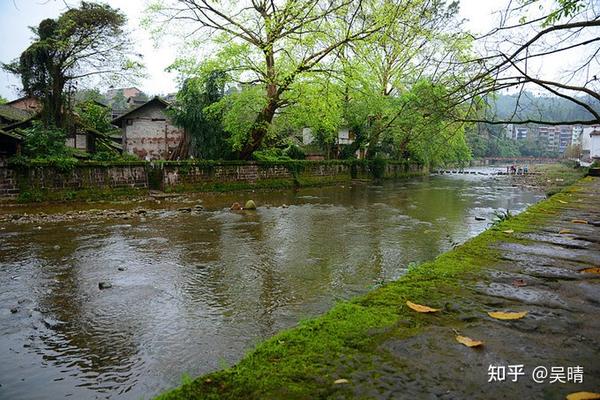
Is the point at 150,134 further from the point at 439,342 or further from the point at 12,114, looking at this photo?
the point at 439,342

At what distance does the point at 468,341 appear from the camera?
214 cm

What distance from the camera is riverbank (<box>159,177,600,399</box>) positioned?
1.71 meters

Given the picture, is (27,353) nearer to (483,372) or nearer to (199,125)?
(483,372)

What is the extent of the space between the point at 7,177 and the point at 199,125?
32.0ft

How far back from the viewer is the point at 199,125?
22.0m

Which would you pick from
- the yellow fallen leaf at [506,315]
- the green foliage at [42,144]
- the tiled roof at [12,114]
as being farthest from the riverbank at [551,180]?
the tiled roof at [12,114]

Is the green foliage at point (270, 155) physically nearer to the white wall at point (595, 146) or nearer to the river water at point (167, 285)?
the river water at point (167, 285)

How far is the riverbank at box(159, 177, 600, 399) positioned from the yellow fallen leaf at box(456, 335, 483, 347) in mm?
31

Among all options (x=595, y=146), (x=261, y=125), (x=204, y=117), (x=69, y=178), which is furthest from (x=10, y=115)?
(x=595, y=146)

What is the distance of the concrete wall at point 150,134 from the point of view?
29.5 m

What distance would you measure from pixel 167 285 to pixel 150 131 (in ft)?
86.7

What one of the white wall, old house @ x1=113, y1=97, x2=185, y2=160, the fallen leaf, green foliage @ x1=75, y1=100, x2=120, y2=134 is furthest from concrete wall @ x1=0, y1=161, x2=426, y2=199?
the white wall

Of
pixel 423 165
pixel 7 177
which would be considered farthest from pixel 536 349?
pixel 423 165

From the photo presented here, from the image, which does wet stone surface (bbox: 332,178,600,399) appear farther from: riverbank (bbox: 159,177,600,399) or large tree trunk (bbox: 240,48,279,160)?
large tree trunk (bbox: 240,48,279,160)
